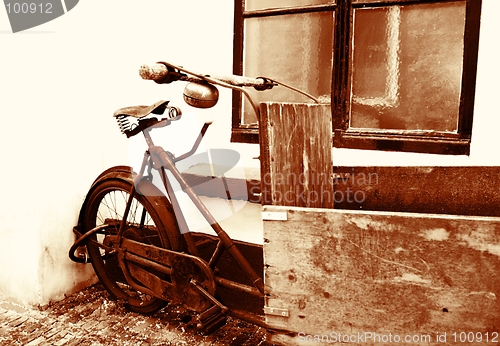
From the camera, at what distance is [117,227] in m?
2.61

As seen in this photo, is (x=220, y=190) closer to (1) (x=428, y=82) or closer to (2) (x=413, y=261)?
(1) (x=428, y=82)

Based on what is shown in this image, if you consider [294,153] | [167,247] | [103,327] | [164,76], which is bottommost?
[103,327]

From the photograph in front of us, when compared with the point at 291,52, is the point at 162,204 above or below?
below

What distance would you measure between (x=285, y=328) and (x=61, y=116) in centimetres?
203

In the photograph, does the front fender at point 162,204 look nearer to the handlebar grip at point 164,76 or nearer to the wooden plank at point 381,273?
the handlebar grip at point 164,76

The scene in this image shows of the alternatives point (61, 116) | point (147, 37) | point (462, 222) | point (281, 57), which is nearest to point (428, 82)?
point (281, 57)

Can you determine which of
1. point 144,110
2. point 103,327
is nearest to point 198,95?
point 144,110

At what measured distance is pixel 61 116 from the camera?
2604 millimetres

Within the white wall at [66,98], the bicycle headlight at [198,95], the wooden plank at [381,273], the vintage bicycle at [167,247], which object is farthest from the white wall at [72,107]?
the wooden plank at [381,273]

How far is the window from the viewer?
215 centimetres

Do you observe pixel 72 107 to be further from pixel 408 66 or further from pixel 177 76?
pixel 408 66

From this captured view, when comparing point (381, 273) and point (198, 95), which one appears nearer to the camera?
point (381, 273)

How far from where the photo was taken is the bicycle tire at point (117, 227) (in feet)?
7.43

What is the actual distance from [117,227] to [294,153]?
1609 millimetres
